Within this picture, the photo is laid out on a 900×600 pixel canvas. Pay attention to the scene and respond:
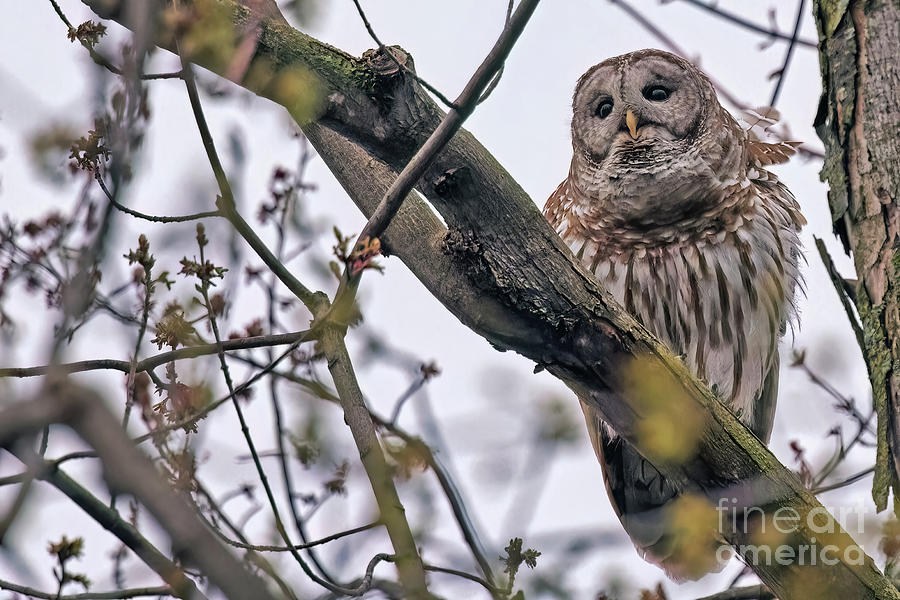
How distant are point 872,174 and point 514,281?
43.0 inches

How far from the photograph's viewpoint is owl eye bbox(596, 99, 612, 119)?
4.32m

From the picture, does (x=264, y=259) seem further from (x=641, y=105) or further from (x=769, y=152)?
(x=769, y=152)

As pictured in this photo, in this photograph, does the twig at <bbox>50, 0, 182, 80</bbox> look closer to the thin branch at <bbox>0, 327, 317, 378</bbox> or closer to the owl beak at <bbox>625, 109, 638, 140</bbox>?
the thin branch at <bbox>0, 327, 317, 378</bbox>

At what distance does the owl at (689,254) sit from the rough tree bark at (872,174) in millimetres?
968

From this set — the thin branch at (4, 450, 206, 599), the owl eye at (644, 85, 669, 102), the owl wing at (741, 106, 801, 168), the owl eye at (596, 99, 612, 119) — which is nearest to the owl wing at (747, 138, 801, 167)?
the owl wing at (741, 106, 801, 168)

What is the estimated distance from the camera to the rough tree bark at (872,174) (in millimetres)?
2539

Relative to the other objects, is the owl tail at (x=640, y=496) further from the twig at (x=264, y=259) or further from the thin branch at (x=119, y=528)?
the thin branch at (x=119, y=528)

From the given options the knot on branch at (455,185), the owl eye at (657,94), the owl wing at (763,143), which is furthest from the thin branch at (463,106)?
the owl eye at (657,94)

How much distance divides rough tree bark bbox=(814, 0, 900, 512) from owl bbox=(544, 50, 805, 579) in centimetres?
97

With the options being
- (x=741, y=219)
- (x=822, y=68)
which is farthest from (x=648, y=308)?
(x=822, y=68)

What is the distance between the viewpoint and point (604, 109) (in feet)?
14.2

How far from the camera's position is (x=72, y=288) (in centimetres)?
117

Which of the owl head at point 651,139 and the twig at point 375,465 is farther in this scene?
the owl head at point 651,139

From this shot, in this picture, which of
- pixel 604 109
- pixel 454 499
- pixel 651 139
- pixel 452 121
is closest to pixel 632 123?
pixel 651 139
